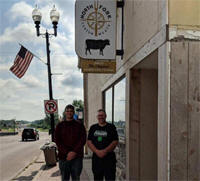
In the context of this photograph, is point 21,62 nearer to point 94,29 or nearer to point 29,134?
point 94,29

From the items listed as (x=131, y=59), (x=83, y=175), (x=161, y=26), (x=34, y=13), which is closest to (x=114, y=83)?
(x=131, y=59)

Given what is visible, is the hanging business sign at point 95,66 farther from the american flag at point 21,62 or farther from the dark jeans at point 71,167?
the american flag at point 21,62

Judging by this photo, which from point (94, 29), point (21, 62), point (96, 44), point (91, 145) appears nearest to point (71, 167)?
point (91, 145)

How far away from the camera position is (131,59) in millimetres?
5512

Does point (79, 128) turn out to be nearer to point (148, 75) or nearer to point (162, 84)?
point (148, 75)

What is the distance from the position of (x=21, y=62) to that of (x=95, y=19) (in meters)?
6.94

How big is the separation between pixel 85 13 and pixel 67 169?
2.88 metres

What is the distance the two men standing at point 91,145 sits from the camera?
16.6 ft

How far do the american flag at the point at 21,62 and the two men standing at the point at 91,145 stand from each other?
6744mm

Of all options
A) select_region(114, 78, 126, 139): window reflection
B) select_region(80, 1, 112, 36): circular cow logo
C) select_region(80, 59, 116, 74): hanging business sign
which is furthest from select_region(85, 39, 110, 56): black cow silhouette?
select_region(114, 78, 126, 139): window reflection

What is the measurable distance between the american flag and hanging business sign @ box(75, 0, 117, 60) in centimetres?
643

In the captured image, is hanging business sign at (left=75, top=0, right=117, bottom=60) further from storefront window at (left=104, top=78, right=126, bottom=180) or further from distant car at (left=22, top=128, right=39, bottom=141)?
distant car at (left=22, top=128, right=39, bottom=141)

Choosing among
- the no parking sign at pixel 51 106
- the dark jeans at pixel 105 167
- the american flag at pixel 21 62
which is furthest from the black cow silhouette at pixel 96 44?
the no parking sign at pixel 51 106

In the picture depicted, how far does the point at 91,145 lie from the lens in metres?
5.16
